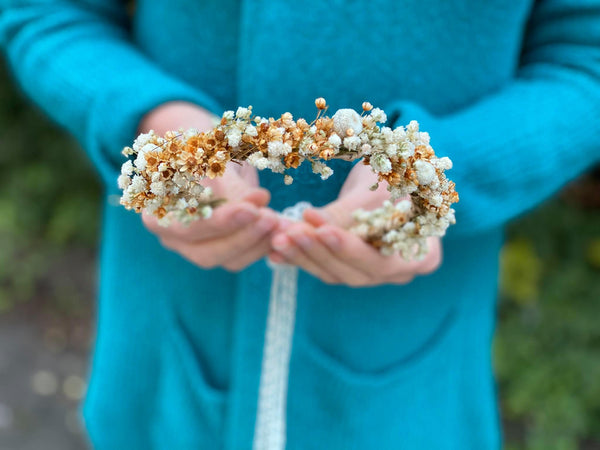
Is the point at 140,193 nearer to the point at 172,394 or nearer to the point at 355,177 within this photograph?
the point at 355,177

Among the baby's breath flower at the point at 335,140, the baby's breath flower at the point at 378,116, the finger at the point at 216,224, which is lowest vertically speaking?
the baby's breath flower at the point at 335,140

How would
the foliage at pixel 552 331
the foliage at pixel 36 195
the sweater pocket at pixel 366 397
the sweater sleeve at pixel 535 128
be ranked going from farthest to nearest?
the foliage at pixel 36 195 < the foliage at pixel 552 331 < the sweater pocket at pixel 366 397 < the sweater sleeve at pixel 535 128

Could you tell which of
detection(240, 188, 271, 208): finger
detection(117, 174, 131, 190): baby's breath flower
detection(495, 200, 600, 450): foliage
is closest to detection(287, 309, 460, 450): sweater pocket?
detection(240, 188, 271, 208): finger

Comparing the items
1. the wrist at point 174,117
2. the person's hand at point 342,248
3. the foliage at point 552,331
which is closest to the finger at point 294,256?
the person's hand at point 342,248

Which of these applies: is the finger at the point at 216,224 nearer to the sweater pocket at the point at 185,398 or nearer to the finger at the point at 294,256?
the finger at the point at 294,256

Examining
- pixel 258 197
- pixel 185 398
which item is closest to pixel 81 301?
pixel 185 398
